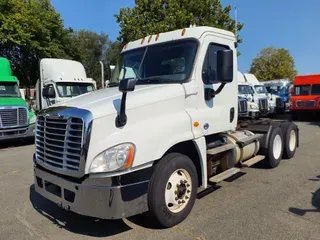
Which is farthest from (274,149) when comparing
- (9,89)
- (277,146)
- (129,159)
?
(9,89)

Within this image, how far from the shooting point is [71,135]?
355cm

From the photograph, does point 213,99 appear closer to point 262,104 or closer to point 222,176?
point 222,176

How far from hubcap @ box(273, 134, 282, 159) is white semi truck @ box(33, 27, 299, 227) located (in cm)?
213

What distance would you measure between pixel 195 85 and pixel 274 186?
266 centimetres

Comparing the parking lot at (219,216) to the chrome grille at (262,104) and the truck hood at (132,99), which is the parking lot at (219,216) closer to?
the truck hood at (132,99)

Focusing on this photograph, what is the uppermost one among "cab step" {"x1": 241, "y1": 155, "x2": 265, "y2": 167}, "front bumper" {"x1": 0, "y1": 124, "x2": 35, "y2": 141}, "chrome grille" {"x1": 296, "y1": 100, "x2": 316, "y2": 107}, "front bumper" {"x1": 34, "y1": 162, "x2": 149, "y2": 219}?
"chrome grille" {"x1": 296, "y1": 100, "x2": 316, "y2": 107}

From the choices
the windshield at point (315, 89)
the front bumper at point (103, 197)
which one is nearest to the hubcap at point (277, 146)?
the front bumper at point (103, 197)

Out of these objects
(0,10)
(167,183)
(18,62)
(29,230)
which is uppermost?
(0,10)

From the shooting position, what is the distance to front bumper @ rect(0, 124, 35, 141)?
36.4ft

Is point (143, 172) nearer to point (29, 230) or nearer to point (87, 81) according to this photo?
point (29, 230)

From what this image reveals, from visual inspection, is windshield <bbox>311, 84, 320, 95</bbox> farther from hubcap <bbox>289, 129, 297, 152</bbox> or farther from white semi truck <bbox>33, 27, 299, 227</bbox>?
white semi truck <bbox>33, 27, 299, 227</bbox>

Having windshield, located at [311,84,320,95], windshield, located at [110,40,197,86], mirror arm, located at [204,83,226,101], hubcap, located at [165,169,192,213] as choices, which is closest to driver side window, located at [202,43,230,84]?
→ mirror arm, located at [204,83,226,101]

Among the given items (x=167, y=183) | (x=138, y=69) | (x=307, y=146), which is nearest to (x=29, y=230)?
(x=167, y=183)

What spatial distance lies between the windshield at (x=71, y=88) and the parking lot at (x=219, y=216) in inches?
300
